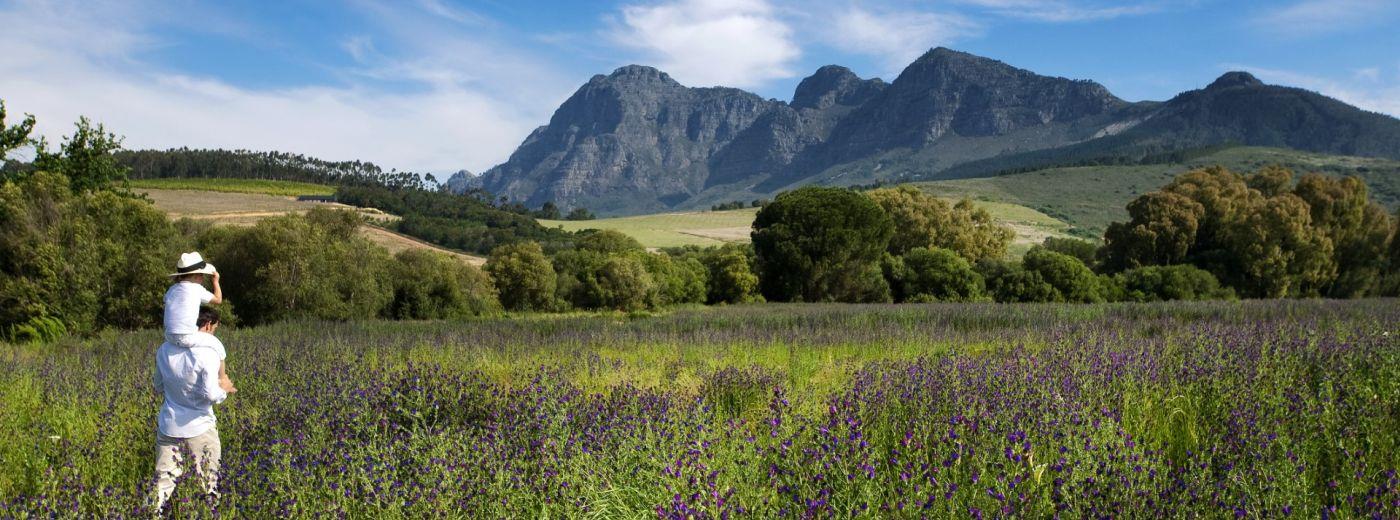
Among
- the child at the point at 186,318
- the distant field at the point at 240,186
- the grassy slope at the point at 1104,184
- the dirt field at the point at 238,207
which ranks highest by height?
the grassy slope at the point at 1104,184

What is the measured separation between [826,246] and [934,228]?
11778 mm

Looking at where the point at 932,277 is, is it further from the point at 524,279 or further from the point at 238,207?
the point at 238,207

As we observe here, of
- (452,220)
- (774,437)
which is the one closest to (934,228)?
(452,220)

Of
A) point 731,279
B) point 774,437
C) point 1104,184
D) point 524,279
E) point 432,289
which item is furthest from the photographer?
point 1104,184

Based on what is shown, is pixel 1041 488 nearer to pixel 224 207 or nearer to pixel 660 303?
pixel 660 303

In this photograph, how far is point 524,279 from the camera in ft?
91.2

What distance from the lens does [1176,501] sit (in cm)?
304

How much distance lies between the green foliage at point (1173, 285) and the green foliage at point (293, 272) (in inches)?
1173

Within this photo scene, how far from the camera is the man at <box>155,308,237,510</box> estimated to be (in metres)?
4.45

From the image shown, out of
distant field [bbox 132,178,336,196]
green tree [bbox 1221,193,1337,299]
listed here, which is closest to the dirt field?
distant field [bbox 132,178,336,196]

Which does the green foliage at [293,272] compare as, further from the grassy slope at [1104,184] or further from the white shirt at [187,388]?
the grassy slope at [1104,184]

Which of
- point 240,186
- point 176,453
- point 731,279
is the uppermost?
point 240,186

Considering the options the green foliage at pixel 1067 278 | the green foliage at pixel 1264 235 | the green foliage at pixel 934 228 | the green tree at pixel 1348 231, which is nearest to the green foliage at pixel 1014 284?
the green foliage at pixel 1067 278

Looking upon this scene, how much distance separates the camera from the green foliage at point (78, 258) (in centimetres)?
1680
